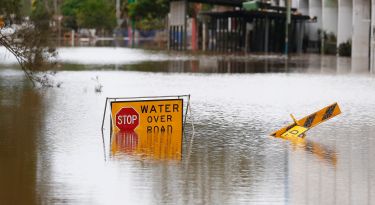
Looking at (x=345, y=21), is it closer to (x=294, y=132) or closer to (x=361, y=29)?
(x=361, y=29)

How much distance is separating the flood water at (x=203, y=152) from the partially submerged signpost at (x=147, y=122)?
367 millimetres

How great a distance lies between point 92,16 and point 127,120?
116 metres

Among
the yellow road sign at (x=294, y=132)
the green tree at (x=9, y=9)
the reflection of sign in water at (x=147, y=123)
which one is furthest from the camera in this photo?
the green tree at (x=9, y=9)

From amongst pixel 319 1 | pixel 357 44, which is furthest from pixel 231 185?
pixel 319 1

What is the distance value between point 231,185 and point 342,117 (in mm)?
11308

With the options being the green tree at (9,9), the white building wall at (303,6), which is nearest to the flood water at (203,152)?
the green tree at (9,9)

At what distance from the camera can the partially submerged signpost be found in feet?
64.1

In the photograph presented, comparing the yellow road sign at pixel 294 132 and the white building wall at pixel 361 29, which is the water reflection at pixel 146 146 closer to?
the yellow road sign at pixel 294 132

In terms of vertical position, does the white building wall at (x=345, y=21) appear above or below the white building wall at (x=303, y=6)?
below

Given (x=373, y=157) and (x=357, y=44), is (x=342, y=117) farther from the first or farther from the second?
(x=357, y=44)

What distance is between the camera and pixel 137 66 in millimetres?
52125

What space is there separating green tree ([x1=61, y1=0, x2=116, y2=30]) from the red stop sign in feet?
372

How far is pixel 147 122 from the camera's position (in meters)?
20.7

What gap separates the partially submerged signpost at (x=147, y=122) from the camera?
1954 cm
